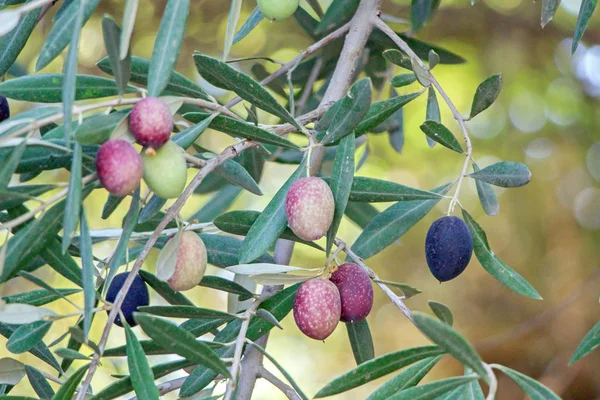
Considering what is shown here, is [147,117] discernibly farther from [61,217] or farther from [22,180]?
[22,180]

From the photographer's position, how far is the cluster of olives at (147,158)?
53cm

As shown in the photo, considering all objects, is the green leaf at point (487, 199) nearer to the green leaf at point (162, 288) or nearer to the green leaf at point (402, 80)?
the green leaf at point (402, 80)

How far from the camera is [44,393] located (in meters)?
0.77

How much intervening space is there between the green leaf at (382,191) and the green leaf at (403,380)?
173 mm

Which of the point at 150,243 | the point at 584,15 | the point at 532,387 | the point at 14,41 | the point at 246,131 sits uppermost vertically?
the point at 14,41

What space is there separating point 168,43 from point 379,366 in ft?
1.13

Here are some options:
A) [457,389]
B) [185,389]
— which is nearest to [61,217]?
[185,389]

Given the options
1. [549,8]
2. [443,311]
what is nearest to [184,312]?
[443,311]

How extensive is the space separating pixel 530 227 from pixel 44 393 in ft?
5.58

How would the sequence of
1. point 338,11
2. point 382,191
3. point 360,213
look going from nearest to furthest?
point 382,191 < point 338,11 < point 360,213

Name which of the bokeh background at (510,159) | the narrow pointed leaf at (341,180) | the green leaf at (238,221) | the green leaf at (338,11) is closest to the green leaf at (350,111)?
the narrow pointed leaf at (341,180)

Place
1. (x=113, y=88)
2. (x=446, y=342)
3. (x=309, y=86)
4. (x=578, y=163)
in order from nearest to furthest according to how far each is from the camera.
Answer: (x=446, y=342)
(x=113, y=88)
(x=309, y=86)
(x=578, y=163)

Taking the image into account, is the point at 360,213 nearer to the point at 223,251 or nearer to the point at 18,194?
the point at 223,251

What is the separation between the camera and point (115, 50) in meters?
0.56
